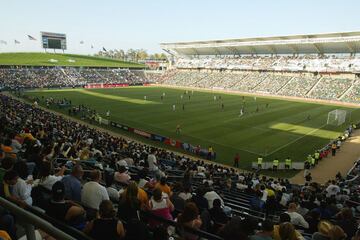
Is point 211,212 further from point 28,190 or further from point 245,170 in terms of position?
point 245,170

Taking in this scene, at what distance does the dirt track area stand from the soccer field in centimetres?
193

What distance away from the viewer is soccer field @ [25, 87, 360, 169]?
29.0 metres

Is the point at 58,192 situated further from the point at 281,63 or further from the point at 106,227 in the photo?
the point at 281,63

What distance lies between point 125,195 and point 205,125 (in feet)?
108

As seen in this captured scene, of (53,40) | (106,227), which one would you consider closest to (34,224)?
(106,227)

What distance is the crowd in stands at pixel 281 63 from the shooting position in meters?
79.0

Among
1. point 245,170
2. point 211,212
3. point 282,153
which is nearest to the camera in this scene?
point 211,212

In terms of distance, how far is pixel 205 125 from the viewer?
38.0 metres

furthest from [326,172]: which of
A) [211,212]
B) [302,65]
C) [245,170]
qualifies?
[302,65]

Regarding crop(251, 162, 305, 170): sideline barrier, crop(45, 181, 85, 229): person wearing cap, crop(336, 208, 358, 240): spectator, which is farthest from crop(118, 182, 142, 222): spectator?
crop(251, 162, 305, 170): sideline barrier

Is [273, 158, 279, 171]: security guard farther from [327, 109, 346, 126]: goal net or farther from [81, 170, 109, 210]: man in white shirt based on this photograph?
[327, 109, 346, 126]: goal net

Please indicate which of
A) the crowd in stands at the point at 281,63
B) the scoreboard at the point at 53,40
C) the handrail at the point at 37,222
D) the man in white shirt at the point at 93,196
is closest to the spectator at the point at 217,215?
the man in white shirt at the point at 93,196

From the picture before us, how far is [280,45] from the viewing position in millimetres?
90562

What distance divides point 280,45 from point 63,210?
310 ft
